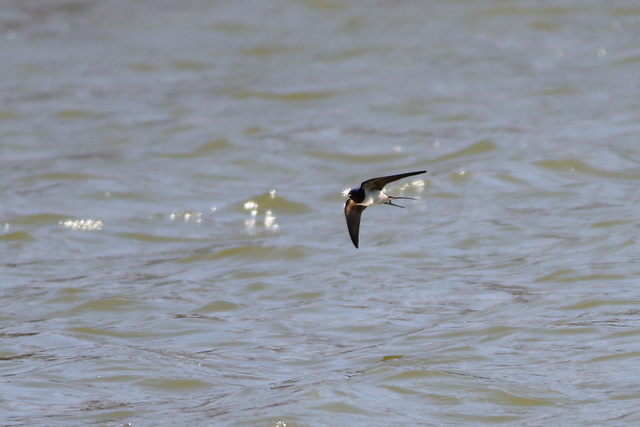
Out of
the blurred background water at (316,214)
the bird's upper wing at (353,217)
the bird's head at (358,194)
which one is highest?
the bird's head at (358,194)

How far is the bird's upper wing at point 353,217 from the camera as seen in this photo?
5.51 meters

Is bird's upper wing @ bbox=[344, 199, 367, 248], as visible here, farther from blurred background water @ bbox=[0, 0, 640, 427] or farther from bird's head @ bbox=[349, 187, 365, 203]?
blurred background water @ bbox=[0, 0, 640, 427]

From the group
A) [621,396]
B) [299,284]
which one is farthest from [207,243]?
[621,396]

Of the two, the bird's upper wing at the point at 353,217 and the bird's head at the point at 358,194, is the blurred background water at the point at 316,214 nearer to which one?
the bird's upper wing at the point at 353,217

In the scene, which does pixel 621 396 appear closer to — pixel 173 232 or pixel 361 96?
pixel 173 232

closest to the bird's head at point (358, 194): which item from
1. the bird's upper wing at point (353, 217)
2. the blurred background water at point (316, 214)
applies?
the bird's upper wing at point (353, 217)

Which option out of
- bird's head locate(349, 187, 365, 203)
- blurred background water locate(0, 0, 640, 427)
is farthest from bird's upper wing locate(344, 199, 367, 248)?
blurred background water locate(0, 0, 640, 427)

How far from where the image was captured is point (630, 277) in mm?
6953

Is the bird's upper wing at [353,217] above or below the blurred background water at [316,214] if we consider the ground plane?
above

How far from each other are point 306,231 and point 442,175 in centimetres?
173

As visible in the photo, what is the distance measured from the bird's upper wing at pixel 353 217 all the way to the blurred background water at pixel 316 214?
72 centimetres

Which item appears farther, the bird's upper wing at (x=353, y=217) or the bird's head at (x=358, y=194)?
the bird's upper wing at (x=353, y=217)

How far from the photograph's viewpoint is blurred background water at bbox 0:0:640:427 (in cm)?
558

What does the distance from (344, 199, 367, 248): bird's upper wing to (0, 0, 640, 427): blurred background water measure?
72 cm
